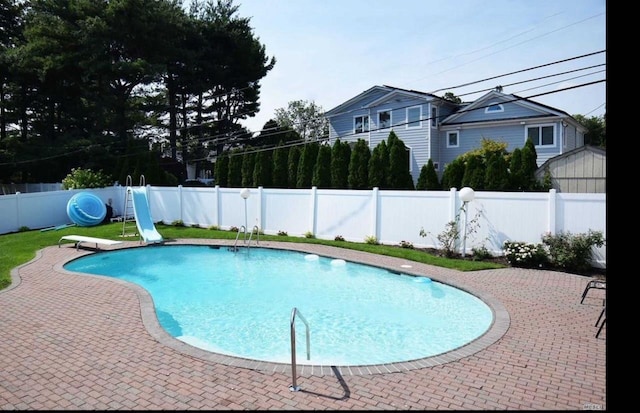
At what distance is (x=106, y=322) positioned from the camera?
269 inches

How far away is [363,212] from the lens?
15125 mm

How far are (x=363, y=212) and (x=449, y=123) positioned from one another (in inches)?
497

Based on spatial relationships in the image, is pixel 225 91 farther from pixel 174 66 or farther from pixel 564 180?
pixel 564 180

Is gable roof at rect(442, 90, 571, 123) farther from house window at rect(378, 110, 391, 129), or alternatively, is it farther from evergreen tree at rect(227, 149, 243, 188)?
evergreen tree at rect(227, 149, 243, 188)

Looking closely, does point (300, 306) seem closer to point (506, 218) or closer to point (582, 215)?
point (506, 218)

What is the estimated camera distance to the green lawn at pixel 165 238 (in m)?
11.4

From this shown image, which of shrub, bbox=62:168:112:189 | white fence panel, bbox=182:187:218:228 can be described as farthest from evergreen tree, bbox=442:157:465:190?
shrub, bbox=62:168:112:189

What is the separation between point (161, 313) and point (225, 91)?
1225 inches

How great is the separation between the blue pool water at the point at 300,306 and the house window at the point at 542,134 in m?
15.4

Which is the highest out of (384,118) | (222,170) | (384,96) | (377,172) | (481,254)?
(384,96)

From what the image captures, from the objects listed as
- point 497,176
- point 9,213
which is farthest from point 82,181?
point 497,176

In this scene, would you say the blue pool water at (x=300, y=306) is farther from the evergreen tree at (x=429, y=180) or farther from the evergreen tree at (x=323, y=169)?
the evergreen tree at (x=429, y=180)

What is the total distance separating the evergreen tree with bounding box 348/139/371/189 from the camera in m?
19.7
